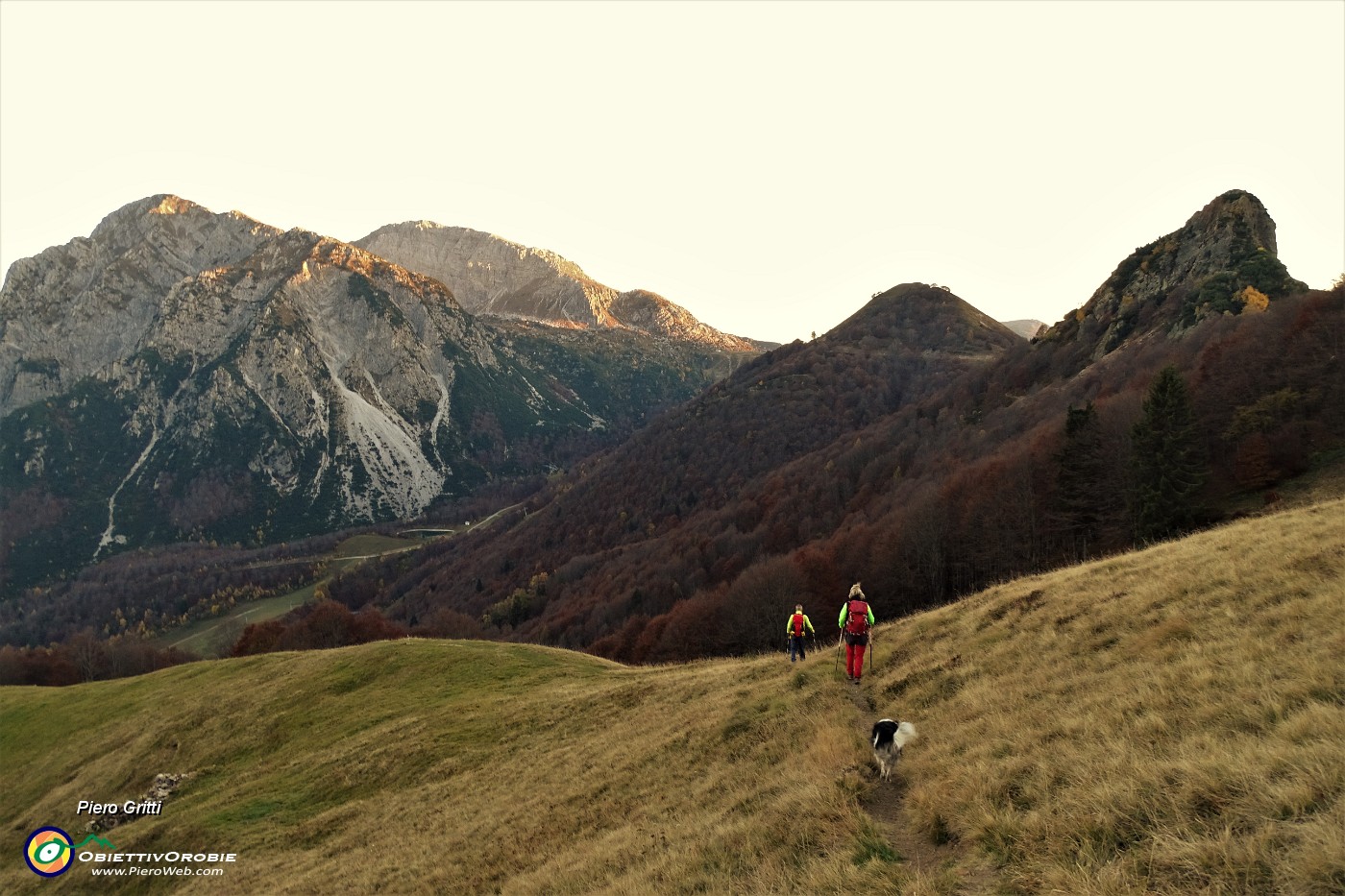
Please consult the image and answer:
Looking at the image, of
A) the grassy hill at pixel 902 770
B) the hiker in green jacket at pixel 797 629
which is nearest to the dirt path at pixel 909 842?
the grassy hill at pixel 902 770

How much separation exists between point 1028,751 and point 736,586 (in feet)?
256

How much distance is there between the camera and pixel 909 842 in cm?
1012

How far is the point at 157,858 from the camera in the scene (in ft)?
88.8

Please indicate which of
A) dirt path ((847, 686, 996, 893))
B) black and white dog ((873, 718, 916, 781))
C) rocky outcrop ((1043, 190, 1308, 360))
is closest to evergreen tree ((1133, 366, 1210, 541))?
black and white dog ((873, 718, 916, 781))

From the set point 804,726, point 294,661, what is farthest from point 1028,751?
point 294,661

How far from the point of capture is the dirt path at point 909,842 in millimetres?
8328

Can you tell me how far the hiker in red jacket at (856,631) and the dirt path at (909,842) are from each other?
5.63m

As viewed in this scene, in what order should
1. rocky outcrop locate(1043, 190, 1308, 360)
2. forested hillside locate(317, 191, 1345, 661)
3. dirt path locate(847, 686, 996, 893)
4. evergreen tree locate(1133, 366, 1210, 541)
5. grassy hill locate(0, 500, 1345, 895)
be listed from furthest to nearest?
1. rocky outcrop locate(1043, 190, 1308, 360)
2. forested hillside locate(317, 191, 1345, 661)
3. evergreen tree locate(1133, 366, 1210, 541)
4. dirt path locate(847, 686, 996, 893)
5. grassy hill locate(0, 500, 1345, 895)

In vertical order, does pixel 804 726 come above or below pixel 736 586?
above

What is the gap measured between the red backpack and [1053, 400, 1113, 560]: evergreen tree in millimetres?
47684

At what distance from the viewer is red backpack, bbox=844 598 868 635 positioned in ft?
64.5

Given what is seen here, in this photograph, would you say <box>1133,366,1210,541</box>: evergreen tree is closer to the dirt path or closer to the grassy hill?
the grassy hill

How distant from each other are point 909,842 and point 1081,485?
59.5 m

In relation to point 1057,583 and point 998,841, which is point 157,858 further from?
point 1057,583
